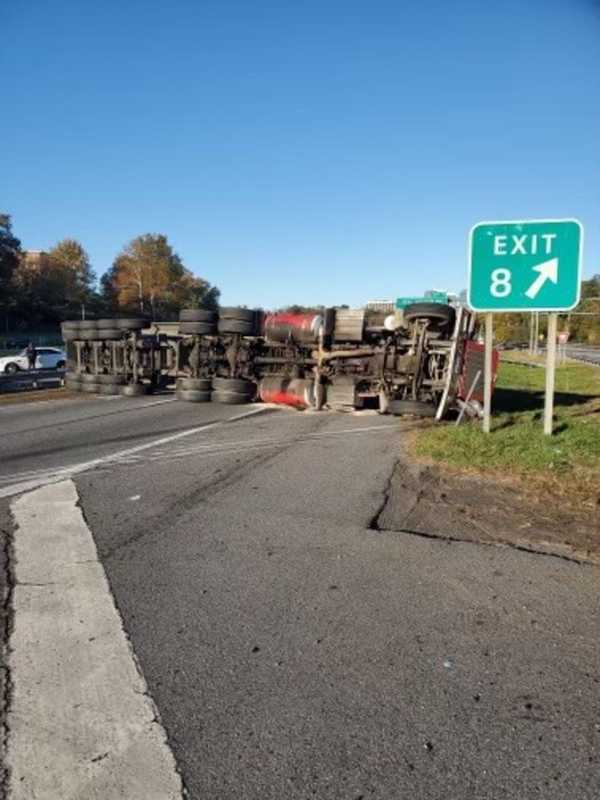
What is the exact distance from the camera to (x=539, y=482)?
6.12m

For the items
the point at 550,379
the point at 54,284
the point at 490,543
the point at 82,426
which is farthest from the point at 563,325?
the point at 490,543

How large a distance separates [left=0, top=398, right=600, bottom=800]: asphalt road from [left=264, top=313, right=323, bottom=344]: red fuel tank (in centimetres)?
781

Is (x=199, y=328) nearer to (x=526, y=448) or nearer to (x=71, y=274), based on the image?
(x=526, y=448)

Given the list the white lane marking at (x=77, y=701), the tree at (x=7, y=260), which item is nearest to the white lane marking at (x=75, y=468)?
the white lane marking at (x=77, y=701)

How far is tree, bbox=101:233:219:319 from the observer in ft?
311

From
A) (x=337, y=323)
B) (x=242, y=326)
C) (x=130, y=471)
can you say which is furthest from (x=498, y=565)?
(x=242, y=326)

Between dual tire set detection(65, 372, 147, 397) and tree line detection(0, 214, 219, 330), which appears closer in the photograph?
dual tire set detection(65, 372, 147, 397)

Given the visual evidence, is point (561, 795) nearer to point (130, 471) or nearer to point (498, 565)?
point (498, 565)

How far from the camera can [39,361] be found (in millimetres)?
36344

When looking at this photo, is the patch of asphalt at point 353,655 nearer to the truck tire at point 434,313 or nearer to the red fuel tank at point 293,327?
the truck tire at point 434,313

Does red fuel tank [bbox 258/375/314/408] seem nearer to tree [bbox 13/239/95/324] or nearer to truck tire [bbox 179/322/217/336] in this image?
truck tire [bbox 179/322/217/336]

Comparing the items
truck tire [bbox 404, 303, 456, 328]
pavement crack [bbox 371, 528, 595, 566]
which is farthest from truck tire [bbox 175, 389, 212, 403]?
pavement crack [bbox 371, 528, 595, 566]

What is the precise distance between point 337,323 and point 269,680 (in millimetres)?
10963

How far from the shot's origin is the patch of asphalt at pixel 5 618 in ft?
7.38
